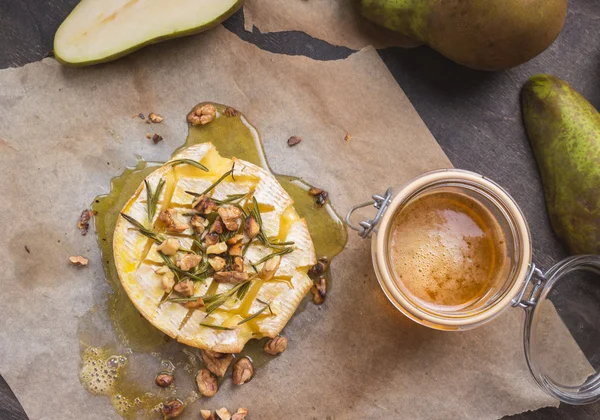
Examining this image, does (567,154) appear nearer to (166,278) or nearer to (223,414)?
(166,278)

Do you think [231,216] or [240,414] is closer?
[231,216]

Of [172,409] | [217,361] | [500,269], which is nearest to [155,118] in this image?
[217,361]

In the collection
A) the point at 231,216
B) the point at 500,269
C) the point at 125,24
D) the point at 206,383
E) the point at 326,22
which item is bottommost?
the point at 206,383

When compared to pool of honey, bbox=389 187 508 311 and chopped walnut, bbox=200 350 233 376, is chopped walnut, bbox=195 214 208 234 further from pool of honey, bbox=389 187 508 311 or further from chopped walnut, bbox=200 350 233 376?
pool of honey, bbox=389 187 508 311

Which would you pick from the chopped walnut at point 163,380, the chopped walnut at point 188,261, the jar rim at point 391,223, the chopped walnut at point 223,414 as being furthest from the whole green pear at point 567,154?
the chopped walnut at point 163,380

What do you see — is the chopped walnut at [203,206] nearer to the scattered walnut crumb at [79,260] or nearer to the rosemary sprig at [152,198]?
the rosemary sprig at [152,198]

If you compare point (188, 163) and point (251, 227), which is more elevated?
point (188, 163)

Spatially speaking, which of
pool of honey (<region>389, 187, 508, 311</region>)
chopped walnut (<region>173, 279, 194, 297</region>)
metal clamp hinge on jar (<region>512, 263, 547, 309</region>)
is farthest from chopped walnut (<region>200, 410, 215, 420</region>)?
metal clamp hinge on jar (<region>512, 263, 547, 309</region>)
